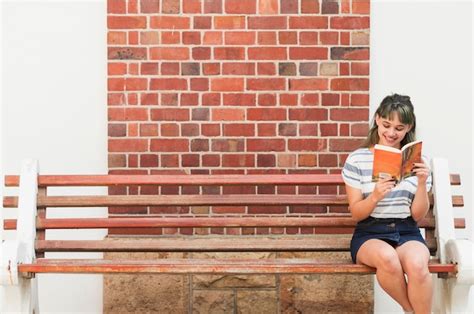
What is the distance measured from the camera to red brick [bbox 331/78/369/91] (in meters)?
4.57

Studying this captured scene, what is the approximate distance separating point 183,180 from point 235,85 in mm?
838

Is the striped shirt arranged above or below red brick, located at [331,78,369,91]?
below

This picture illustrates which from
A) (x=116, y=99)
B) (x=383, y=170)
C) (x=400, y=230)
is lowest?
(x=400, y=230)

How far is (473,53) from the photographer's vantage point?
15.7 ft

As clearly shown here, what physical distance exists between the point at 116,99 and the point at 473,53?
2.25 m

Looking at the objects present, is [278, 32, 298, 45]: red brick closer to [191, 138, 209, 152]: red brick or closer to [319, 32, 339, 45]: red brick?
[319, 32, 339, 45]: red brick

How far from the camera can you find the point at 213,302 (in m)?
4.60

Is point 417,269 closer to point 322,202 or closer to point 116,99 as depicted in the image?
point 322,202

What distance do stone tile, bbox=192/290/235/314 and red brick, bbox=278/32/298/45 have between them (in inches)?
60.7

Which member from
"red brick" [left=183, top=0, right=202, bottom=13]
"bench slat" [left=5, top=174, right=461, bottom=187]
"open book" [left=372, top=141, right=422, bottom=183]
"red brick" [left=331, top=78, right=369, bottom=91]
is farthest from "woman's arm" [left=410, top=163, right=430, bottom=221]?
"red brick" [left=183, top=0, right=202, bottom=13]

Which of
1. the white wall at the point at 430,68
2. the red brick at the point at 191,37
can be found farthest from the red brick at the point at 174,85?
the white wall at the point at 430,68

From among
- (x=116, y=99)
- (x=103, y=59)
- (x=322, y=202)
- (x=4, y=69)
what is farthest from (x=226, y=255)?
(x=4, y=69)

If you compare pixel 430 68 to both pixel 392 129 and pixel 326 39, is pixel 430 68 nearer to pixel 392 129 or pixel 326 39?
pixel 326 39

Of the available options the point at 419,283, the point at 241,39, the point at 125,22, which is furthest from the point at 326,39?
the point at 419,283
